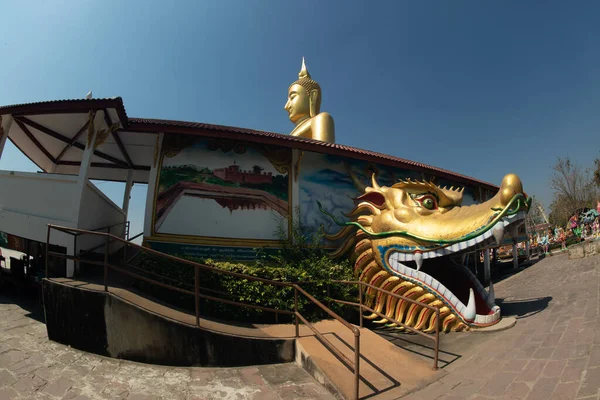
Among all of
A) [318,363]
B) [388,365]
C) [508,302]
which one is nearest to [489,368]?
[388,365]

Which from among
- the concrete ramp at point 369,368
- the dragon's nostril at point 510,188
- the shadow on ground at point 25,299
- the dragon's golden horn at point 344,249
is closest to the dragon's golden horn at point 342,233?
the dragon's golden horn at point 344,249

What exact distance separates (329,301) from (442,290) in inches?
77.6

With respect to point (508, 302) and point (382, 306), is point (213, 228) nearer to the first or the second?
point (382, 306)

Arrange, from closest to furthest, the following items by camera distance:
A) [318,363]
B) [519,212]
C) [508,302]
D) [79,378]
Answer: [79,378]
[318,363]
[519,212]
[508,302]

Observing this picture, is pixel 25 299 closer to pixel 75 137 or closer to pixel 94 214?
pixel 94 214

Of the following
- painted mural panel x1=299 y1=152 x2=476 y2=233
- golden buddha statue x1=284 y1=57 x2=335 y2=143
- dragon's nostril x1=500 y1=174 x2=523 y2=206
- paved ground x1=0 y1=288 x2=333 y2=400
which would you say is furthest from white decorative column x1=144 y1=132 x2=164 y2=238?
golden buddha statue x1=284 y1=57 x2=335 y2=143

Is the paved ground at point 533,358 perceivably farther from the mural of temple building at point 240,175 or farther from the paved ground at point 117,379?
the mural of temple building at point 240,175

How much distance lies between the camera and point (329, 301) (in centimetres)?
504

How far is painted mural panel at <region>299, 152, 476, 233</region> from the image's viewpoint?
7535 mm

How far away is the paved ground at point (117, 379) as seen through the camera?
272 centimetres

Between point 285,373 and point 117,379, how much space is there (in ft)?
6.12

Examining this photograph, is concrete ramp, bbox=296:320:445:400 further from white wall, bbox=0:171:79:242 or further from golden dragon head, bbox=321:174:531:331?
white wall, bbox=0:171:79:242

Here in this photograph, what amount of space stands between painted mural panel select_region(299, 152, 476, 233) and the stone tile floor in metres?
4.20

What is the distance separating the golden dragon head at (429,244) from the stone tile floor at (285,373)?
2.39ft
